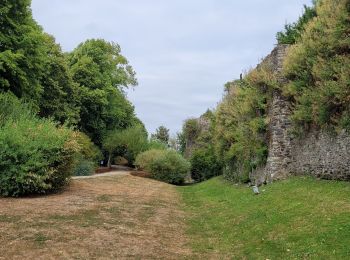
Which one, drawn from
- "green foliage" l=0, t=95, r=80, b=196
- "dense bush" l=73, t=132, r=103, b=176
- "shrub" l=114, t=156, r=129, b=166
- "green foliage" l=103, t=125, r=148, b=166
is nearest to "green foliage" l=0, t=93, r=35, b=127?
"green foliage" l=0, t=95, r=80, b=196

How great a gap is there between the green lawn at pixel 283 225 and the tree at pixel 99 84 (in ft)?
96.8

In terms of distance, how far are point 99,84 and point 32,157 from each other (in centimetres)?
2632

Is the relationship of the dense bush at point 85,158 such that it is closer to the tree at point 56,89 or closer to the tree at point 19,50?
the tree at point 56,89

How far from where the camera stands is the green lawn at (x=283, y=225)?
8102 millimetres

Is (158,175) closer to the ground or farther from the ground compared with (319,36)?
closer to the ground

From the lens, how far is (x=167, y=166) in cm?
3681

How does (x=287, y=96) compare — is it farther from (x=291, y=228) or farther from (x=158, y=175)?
(x=158, y=175)

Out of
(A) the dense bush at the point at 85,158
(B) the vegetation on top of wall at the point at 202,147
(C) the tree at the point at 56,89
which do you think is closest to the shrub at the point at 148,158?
(B) the vegetation on top of wall at the point at 202,147

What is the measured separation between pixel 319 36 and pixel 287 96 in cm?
387

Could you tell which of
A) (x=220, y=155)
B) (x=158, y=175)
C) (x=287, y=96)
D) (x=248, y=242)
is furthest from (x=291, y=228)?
(x=158, y=175)

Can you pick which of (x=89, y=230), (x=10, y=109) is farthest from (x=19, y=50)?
(x=89, y=230)

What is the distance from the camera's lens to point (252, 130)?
70.9ft

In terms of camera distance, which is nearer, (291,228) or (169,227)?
(291,228)

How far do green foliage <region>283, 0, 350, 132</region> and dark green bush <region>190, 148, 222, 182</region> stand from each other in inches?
786
